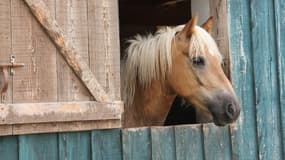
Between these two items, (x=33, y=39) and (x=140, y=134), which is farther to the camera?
(x=140, y=134)

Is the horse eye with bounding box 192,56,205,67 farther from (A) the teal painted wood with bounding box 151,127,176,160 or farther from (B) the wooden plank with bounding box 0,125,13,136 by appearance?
(B) the wooden plank with bounding box 0,125,13,136

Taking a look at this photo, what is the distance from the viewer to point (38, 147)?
252 centimetres

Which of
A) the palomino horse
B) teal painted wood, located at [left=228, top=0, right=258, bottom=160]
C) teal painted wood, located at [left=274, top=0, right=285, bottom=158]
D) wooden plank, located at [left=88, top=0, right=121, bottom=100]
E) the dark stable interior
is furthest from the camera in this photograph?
the dark stable interior

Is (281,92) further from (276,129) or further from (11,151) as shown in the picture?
(11,151)

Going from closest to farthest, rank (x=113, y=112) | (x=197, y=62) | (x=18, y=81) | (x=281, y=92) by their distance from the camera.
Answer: (x=18, y=81) → (x=113, y=112) → (x=197, y=62) → (x=281, y=92)

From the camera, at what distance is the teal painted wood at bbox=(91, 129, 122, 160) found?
8.73ft

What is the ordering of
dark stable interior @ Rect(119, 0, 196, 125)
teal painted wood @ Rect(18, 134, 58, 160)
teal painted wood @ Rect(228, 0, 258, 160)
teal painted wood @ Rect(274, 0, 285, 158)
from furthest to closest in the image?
dark stable interior @ Rect(119, 0, 196, 125), teal painted wood @ Rect(274, 0, 285, 158), teal painted wood @ Rect(228, 0, 258, 160), teal painted wood @ Rect(18, 134, 58, 160)

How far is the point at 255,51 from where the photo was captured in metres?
3.35

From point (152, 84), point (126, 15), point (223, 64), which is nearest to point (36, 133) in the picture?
point (152, 84)

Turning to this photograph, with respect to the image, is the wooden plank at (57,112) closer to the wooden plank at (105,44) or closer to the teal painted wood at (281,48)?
the wooden plank at (105,44)

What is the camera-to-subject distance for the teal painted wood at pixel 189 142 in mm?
2916

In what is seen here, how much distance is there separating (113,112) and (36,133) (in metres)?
0.39

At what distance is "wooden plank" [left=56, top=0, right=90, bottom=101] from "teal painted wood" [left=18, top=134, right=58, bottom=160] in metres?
0.20

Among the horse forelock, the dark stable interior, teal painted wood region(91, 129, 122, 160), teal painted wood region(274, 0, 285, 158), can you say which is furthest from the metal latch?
the dark stable interior
